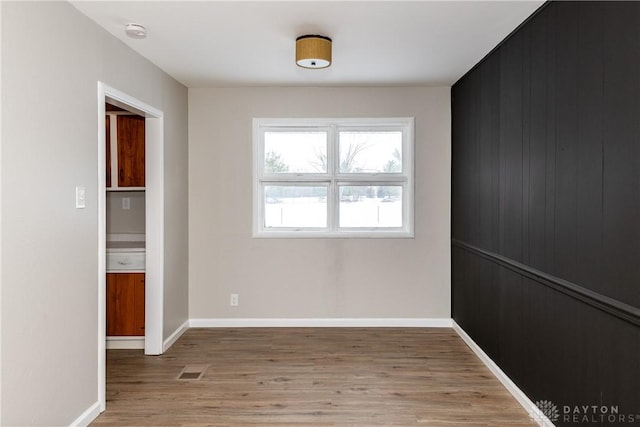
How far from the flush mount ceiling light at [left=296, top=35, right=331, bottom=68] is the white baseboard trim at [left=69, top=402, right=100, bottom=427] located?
8.43 feet

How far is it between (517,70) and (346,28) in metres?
1.14

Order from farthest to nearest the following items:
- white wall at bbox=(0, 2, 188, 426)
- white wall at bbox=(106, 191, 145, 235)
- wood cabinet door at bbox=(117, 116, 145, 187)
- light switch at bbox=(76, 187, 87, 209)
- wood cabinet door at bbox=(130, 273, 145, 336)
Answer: white wall at bbox=(106, 191, 145, 235) < wood cabinet door at bbox=(117, 116, 145, 187) < wood cabinet door at bbox=(130, 273, 145, 336) < light switch at bbox=(76, 187, 87, 209) < white wall at bbox=(0, 2, 188, 426)

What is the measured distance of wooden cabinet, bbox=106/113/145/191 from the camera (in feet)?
13.6

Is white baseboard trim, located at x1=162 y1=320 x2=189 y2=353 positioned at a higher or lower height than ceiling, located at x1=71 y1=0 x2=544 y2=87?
lower

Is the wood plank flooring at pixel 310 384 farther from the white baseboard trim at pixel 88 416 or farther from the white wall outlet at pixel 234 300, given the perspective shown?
the white wall outlet at pixel 234 300

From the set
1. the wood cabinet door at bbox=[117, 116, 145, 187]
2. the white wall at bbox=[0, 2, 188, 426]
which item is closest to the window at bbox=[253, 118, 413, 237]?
the wood cabinet door at bbox=[117, 116, 145, 187]

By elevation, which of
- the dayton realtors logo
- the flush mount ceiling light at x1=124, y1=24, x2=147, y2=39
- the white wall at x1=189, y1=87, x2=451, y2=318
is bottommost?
the dayton realtors logo

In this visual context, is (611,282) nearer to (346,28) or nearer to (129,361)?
(346,28)

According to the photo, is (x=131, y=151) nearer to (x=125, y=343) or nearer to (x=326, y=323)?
(x=125, y=343)

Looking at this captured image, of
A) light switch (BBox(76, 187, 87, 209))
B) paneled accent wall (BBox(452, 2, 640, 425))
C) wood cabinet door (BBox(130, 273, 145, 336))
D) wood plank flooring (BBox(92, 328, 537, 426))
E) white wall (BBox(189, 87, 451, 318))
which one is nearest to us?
paneled accent wall (BBox(452, 2, 640, 425))

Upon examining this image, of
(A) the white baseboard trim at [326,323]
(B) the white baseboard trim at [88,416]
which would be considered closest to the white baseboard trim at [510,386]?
(A) the white baseboard trim at [326,323]

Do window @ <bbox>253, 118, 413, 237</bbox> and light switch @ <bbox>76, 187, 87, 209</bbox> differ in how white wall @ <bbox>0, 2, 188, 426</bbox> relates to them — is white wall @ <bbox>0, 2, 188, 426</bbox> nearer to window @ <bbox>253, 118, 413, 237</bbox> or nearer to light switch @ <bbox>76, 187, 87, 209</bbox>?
light switch @ <bbox>76, 187, 87, 209</bbox>

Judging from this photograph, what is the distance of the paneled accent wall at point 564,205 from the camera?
186cm

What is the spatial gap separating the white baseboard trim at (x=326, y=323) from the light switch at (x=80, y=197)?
242 cm
